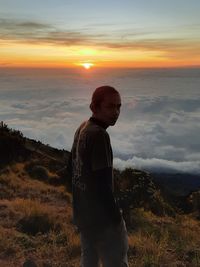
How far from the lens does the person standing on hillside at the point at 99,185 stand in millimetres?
3521

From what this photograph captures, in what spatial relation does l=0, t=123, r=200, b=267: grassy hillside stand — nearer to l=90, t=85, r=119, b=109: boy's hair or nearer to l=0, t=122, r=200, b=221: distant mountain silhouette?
l=0, t=122, r=200, b=221: distant mountain silhouette

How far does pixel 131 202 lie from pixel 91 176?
846 cm

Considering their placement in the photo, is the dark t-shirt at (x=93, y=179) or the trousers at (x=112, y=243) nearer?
the dark t-shirt at (x=93, y=179)

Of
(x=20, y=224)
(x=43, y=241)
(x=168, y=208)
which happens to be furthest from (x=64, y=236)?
(x=168, y=208)

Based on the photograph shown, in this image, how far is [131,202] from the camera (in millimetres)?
11906

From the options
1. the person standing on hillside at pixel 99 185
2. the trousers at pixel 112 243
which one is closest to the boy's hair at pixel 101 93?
the person standing on hillside at pixel 99 185

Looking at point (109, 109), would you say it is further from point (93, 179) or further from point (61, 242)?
point (61, 242)

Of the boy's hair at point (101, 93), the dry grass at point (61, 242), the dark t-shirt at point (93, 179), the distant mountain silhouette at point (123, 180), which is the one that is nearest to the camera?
the dark t-shirt at point (93, 179)

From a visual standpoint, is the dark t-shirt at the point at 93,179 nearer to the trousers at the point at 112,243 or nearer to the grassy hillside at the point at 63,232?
the trousers at the point at 112,243

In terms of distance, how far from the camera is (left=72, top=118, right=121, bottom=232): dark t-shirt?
351 cm

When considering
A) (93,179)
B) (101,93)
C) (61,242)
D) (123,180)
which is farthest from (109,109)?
(123,180)

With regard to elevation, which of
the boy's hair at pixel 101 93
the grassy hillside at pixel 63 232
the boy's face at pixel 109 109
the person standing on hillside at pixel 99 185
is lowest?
the grassy hillside at pixel 63 232

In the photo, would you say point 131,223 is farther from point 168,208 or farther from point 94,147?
point 94,147

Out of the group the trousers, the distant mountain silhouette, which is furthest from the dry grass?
the trousers
